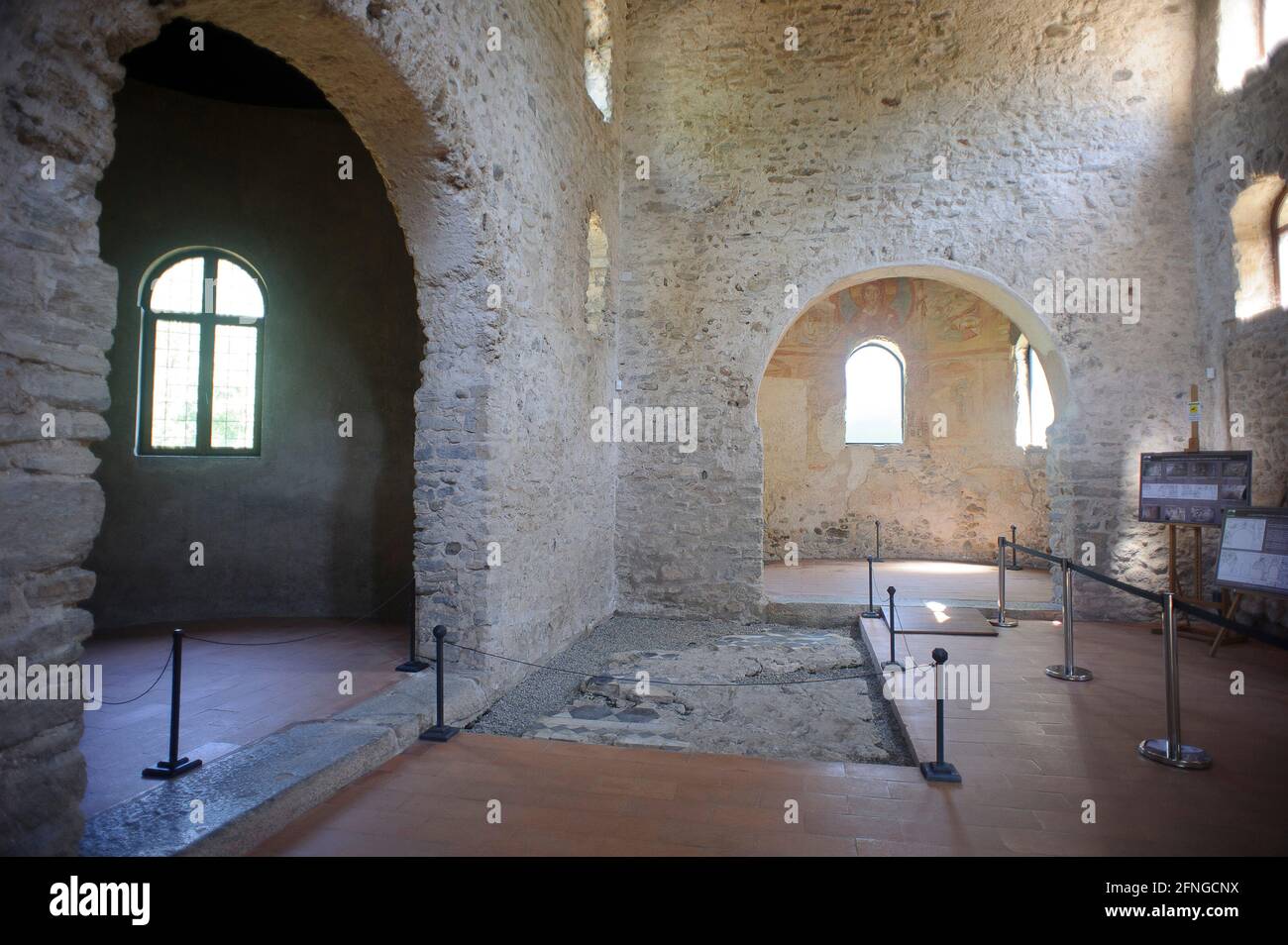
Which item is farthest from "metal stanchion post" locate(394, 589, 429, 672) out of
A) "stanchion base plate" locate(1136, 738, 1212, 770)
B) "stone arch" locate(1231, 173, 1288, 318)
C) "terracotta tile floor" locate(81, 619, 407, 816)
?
"stone arch" locate(1231, 173, 1288, 318)

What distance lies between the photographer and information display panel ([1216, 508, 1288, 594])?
5.21 m

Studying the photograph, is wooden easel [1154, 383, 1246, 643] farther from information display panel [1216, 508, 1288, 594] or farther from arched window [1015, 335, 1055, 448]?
arched window [1015, 335, 1055, 448]

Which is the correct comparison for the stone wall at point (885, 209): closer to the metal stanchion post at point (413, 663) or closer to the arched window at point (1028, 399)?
the metal stanchion post at point (413, 663)

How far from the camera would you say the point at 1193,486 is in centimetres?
693

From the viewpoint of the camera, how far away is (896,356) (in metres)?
13.7

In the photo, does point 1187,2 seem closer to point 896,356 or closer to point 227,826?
point 896,356

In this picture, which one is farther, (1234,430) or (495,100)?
(1234,430)

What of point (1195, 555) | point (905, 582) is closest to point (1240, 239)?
point (1195, 555)

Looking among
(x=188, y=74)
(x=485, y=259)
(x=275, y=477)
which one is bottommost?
(x=275, y=477)

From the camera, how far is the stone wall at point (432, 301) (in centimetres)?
221

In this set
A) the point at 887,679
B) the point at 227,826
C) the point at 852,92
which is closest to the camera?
the point at 227,826

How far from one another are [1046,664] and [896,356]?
8.84 metres

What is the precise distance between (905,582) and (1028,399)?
199 inches
